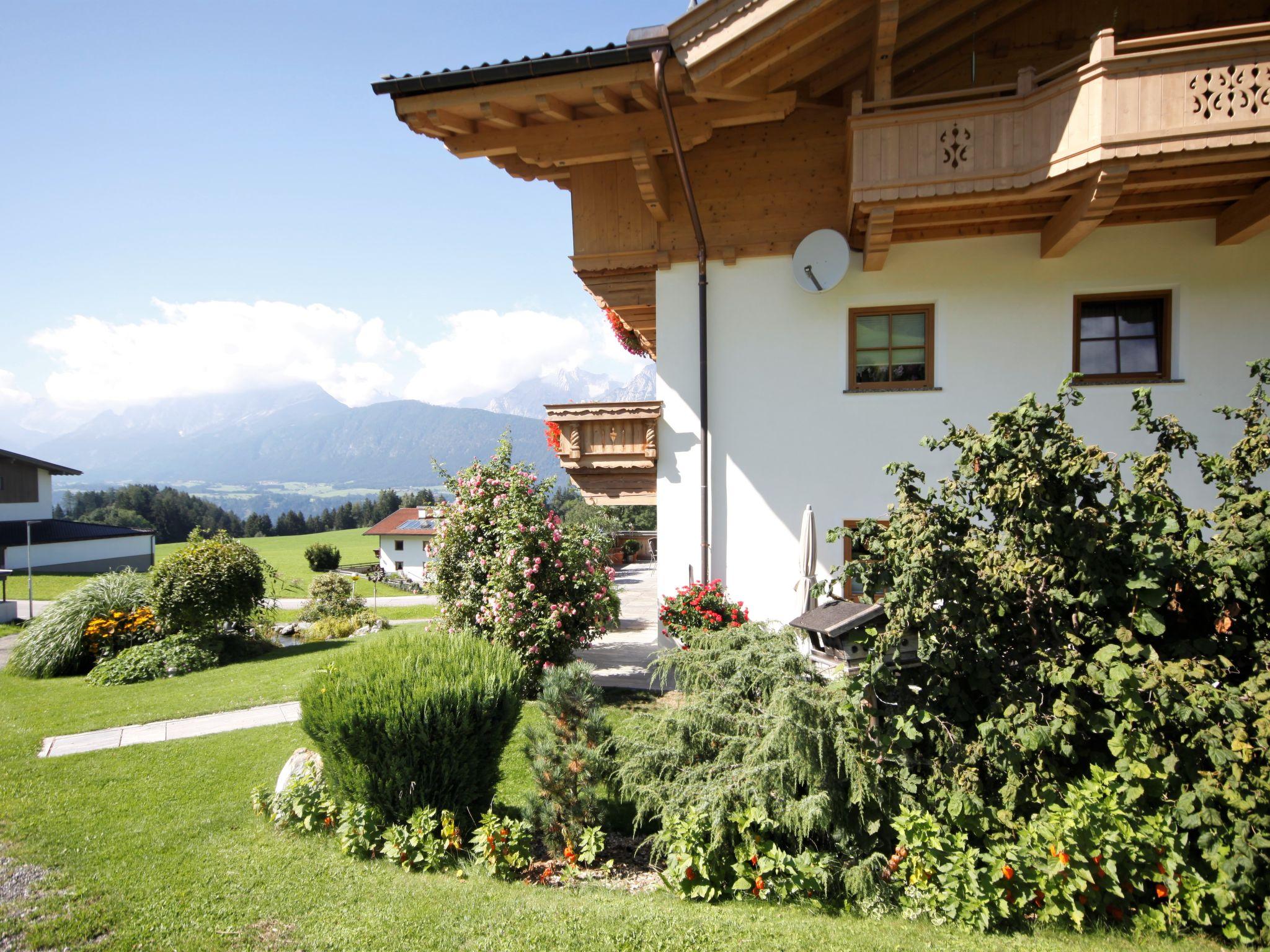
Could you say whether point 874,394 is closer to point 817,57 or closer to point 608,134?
point 817,57

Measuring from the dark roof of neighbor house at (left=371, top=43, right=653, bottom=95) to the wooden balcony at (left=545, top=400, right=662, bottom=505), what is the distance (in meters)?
3.92

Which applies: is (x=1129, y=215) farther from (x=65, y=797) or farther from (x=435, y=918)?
(x=65, y=797)

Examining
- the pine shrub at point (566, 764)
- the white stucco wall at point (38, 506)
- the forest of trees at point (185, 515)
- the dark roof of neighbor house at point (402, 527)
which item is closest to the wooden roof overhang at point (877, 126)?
the pine shrub at point (566, 764)

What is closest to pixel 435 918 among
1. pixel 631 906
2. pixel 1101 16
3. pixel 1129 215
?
pixel 631 906

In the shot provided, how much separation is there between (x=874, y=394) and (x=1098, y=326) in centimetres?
283

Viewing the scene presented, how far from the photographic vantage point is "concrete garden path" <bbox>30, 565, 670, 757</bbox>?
8.11 m

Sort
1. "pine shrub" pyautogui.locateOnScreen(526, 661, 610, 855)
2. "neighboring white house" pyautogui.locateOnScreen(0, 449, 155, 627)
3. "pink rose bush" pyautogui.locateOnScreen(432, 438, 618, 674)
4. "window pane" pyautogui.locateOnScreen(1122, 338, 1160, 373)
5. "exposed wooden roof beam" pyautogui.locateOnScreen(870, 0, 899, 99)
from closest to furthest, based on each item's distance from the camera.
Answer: "pine shrub" pyautogui.locateOnScreen(526, 661, 610, 855) < "exposed wooden roof beam" pyautogui.locateOnScreen(870, 0, 899, 99) < "window pane" pyautogui.locateOnScreen(1122, 338, 1160, 373) < "pink rose bush" pyautogui.locateOnScreen(432, 438, 618, 674) < "neighboring white house" pyautogui.locateOnScreen(0, 449, 155, 627)

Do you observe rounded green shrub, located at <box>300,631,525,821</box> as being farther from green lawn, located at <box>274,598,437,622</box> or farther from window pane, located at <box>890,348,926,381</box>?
green lawn, located at <box>274,598,437,622</box>

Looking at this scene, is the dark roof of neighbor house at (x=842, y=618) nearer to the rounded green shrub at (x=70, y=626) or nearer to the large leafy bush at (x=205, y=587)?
the large leafy bush at (x=205, y=587)

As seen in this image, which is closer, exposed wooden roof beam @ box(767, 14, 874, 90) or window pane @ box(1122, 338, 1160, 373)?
exposed wooden roof beam @ box(767, 14, 874, 90)

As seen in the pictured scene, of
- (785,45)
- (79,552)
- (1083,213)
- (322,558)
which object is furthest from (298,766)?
(79,552)

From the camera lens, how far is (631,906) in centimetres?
422

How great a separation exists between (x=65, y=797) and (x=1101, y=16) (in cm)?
1406

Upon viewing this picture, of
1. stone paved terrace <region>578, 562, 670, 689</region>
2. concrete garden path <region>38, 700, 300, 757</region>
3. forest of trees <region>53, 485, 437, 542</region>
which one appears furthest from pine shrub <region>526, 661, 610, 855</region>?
forest of trees <region>53, 485, 437, 542</region>
